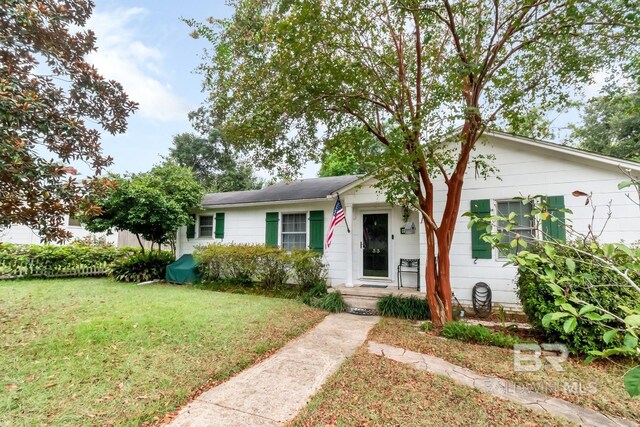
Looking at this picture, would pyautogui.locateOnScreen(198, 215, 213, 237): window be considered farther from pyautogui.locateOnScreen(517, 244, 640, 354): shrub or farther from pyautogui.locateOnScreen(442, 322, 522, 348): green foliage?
pyautogui.locateOnScreen(517, 244, 640, 354): shrub

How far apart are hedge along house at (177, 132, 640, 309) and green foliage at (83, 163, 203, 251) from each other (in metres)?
0.92

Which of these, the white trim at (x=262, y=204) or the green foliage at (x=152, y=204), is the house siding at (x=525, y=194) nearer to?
the white trim at (x=262, y=204)

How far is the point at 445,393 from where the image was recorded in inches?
126

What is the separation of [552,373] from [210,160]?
24.5m

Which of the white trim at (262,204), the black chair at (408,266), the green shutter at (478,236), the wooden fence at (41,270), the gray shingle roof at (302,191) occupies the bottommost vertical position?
the wooden fence at (41,270)

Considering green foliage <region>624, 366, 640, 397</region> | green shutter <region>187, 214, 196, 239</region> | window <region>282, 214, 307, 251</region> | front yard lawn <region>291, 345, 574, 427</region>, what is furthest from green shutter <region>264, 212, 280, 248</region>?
green foliage <region>624, 366, 640, 397</region>

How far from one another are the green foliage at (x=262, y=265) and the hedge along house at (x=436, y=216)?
79 centimetres

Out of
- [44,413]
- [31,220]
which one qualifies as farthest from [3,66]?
[44,413]

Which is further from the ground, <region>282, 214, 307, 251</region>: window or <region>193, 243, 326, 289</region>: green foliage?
<region>282, 214, 307, 251</region>: window

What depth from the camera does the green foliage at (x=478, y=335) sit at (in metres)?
4.51

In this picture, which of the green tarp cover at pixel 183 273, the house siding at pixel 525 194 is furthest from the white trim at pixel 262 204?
the house siding at pixel 525 194

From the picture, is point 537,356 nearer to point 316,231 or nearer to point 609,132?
point 316,231

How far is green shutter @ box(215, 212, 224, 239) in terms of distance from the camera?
409 inches

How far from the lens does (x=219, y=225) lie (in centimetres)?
1048
